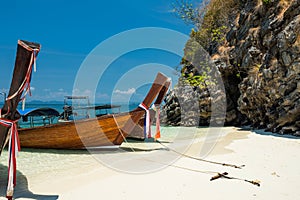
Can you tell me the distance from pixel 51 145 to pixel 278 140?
24.5ft

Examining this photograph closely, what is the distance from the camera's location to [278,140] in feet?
25.7

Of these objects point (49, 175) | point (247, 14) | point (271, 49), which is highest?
point (247, 14)

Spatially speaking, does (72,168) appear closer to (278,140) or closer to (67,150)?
(67,150)

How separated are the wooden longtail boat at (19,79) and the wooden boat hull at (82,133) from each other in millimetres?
3278

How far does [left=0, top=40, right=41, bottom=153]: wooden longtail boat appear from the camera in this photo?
369 centimetres

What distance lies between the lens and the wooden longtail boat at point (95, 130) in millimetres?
7113

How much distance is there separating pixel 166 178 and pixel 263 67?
7.79 meters

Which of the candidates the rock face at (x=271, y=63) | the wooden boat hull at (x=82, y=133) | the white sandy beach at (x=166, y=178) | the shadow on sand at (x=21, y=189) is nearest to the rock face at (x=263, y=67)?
the rock face at (x=271, y=63)

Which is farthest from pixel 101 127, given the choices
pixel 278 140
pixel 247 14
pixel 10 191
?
pixel 247 14

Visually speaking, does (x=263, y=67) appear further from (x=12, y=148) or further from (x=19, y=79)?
(x=12, y=148)

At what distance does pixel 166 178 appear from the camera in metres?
4.37

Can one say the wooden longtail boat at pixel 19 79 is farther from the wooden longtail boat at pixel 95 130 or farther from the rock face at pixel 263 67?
the rock face at pixel 263 67

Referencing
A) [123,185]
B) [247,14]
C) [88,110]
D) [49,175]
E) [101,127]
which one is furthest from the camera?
[88,110]

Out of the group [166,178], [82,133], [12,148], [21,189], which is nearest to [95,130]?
[82,133]
